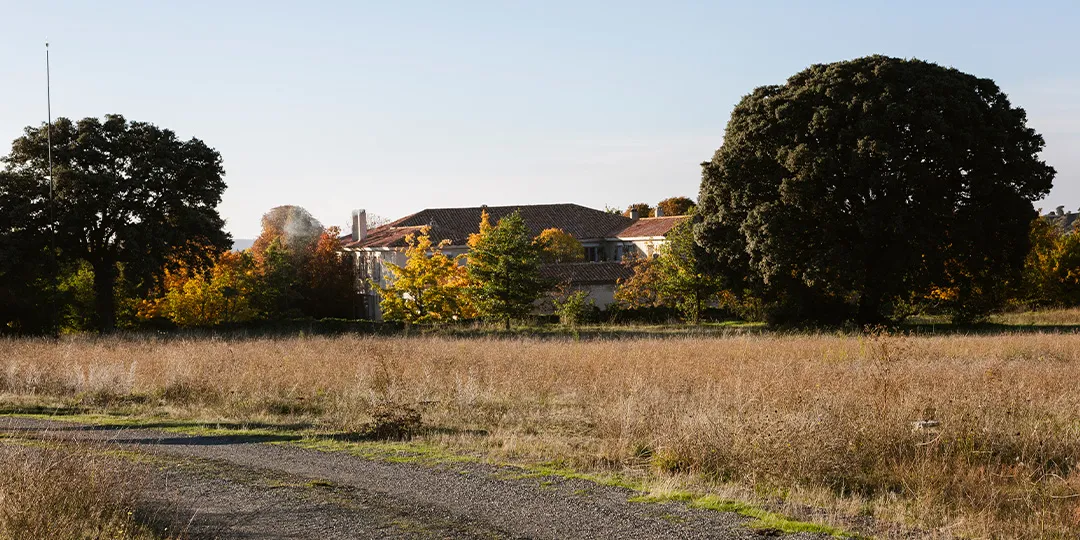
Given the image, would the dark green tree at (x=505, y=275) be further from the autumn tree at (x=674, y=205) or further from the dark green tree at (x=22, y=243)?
the autumn tree at (x=674, y=205)

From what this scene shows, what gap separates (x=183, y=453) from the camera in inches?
477

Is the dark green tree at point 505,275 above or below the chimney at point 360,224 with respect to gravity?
below

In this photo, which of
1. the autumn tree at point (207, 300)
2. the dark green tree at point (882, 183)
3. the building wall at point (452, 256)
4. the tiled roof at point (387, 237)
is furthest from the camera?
Answer: the tiled roof at point (387, 237)

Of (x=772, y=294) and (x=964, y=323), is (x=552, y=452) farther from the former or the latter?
(x=964, y=323)

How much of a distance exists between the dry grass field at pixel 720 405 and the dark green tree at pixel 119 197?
19267 millimetres

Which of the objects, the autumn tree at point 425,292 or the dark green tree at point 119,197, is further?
the autumn tree at point 425,292

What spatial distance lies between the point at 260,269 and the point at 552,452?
5155 cm

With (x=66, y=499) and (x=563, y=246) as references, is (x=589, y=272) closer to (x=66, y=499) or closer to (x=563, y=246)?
(x=563, y=246)

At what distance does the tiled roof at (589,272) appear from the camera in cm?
6800

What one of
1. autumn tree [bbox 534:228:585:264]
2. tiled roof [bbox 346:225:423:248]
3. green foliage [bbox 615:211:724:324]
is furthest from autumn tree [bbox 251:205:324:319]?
green foliage [bbox 615:211:724:324]

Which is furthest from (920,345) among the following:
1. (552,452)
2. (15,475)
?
(15,475)

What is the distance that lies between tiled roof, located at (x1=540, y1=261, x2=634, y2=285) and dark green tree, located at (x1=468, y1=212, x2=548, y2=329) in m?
18.2

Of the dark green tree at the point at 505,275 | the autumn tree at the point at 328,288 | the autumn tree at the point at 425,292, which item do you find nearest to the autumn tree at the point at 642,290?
the dark green tree at the point at 505,275

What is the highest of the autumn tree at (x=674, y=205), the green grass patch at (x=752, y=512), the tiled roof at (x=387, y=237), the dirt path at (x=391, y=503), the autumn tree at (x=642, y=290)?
the autumn tree at (x=674, y=205)
